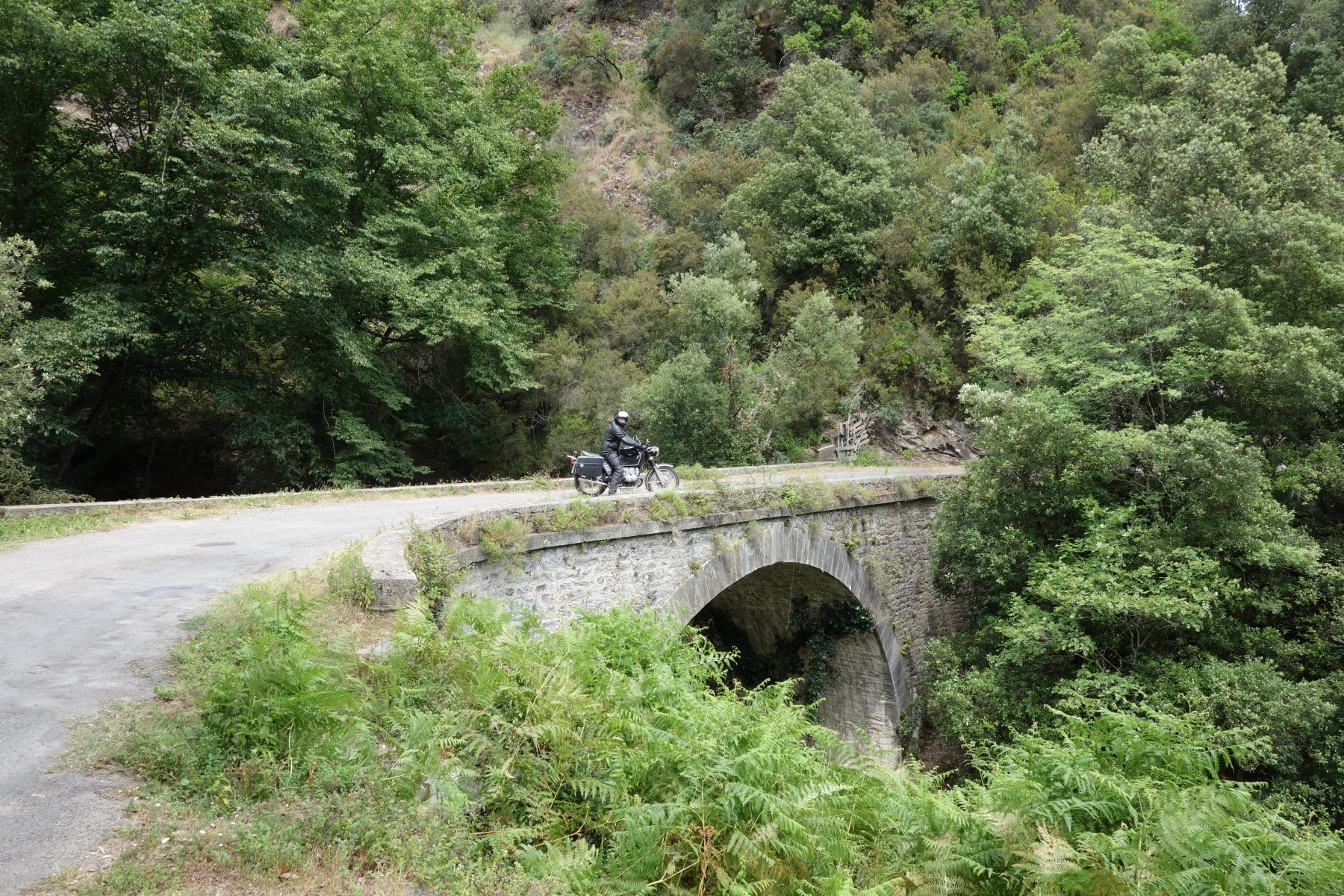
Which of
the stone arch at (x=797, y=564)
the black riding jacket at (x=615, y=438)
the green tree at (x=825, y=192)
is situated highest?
the green tree at (x=825, y=192)

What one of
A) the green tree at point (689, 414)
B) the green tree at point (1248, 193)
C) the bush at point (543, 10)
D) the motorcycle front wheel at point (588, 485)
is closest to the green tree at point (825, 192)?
the green tree at point (689, 414)

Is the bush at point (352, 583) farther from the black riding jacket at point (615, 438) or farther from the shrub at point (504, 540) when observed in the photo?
the black riding jacket at point (615, 438)

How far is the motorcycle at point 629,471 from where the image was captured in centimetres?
1107

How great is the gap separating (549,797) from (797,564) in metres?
8.94

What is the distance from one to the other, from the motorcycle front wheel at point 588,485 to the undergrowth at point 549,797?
20.1ft

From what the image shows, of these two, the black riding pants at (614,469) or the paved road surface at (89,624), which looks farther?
the black riding pants at (614,469)

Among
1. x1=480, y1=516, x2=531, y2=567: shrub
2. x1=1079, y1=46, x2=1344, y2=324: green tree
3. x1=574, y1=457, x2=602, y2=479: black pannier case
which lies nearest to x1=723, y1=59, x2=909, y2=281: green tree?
x1=1079, y1=46, x2=1344, y2=324: green tree

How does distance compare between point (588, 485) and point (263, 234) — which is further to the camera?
point (263, 234)

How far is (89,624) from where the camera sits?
16.4 feet

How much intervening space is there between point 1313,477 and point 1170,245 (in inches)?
172

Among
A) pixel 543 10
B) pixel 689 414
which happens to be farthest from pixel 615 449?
pixel 543 10

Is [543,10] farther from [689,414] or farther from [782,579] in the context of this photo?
[782,579]

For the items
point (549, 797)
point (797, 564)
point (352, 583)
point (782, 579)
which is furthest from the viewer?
point (782, 579)

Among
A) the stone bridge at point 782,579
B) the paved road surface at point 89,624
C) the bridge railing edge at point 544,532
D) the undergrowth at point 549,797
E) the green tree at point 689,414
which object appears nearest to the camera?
the paved road surface at point 89,624
